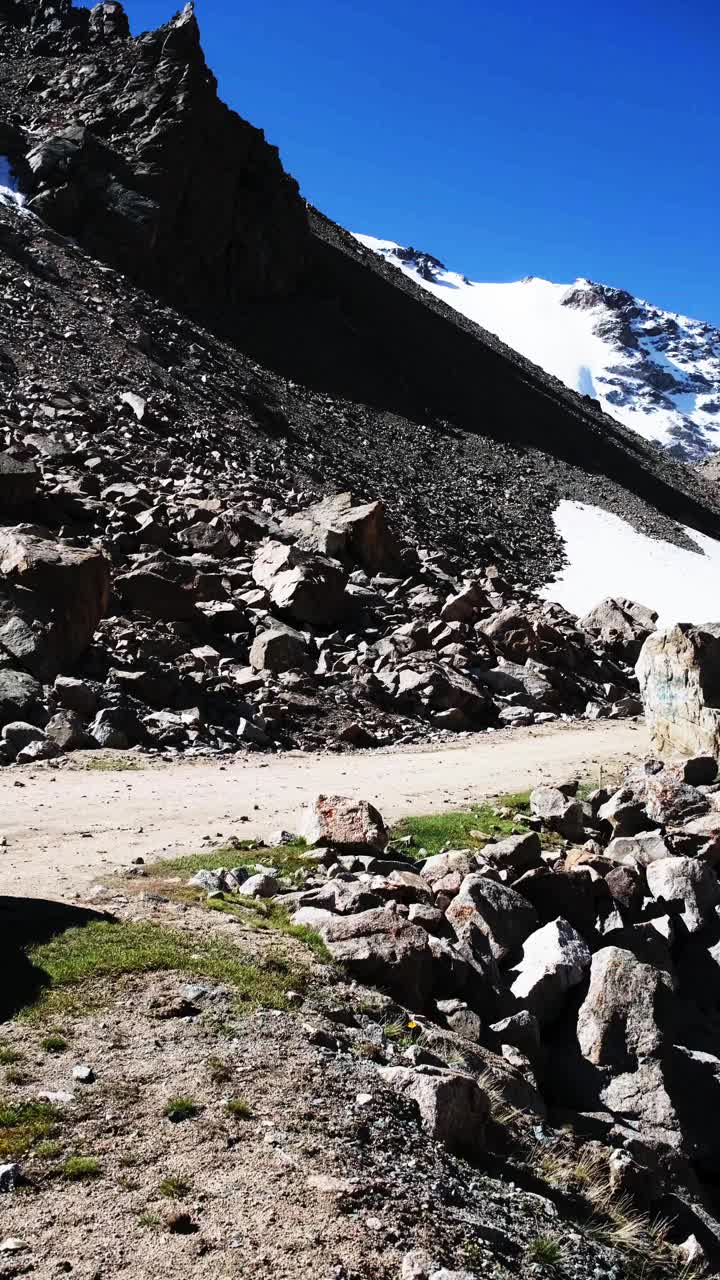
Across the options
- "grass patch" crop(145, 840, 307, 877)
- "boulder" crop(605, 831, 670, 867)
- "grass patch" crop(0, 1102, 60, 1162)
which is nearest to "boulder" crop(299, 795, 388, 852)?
"grass patch" crop(145, 840, 307, 877)

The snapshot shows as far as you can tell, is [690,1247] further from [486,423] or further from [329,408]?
[486,423]

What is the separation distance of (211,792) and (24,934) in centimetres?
886

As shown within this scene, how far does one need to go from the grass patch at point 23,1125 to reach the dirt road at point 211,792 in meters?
5.05

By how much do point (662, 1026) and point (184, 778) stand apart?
11.3 m

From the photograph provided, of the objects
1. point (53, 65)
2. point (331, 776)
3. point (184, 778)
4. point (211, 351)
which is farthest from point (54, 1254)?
point (53, 65)

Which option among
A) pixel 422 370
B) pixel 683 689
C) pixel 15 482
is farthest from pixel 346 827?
pixel 422 370

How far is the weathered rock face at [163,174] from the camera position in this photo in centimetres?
6331

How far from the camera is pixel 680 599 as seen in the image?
55.1m

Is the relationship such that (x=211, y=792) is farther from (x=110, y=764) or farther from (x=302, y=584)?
(x=302, y=584)

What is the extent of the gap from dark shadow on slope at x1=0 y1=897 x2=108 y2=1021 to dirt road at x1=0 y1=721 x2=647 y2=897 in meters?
0.92

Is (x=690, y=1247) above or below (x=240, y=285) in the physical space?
below

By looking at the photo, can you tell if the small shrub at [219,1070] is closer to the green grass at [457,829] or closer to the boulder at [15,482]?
the green grass at [457,829]

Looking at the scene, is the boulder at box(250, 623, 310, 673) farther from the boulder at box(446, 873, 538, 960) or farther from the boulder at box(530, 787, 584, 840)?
the boulder at box(446, 873, 538, 960)

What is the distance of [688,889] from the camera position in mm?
15469
